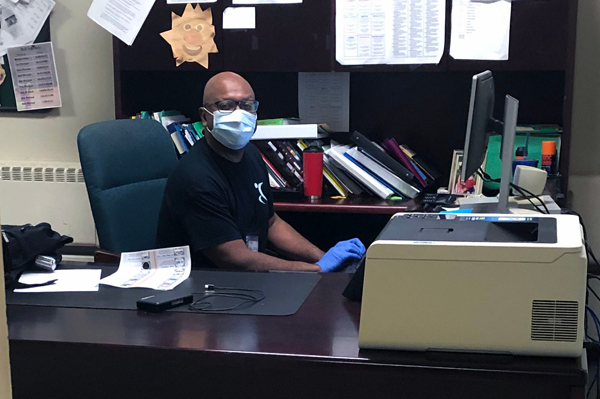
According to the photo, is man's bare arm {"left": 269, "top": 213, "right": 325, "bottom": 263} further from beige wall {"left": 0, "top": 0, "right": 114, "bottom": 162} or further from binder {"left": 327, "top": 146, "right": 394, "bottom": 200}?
beige wall {"left": 0, "top": 0, "right": 114, "bottom": 162}

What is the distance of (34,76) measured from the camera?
10.7ft

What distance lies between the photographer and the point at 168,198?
2266mm

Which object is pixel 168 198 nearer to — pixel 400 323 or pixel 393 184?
pixel 393 184

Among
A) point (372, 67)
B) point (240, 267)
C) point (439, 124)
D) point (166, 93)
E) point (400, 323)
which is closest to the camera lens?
point (400, 323)

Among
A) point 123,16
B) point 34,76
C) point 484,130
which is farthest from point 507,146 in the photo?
point 34,76

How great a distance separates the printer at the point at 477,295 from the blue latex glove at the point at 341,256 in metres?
0.96

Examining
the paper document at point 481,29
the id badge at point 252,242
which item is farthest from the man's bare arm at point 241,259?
the paper document at point 481,29

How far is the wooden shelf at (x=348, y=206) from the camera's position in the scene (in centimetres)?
260

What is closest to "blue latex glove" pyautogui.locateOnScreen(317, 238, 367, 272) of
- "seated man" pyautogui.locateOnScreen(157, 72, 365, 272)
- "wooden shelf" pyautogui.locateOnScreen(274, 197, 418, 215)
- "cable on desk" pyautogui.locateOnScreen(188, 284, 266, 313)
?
"seated man" pyautogui.locateOnScreen(157, 72, 365, 272)

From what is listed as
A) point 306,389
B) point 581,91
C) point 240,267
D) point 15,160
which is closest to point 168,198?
point 240,267

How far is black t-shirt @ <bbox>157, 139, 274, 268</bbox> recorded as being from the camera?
2.20m

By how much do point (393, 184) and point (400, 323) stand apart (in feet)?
5.35

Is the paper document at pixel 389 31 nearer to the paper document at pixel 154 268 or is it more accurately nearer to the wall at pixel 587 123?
the wall at pixel 587 123

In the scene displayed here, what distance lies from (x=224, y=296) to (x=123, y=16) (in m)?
1.73
